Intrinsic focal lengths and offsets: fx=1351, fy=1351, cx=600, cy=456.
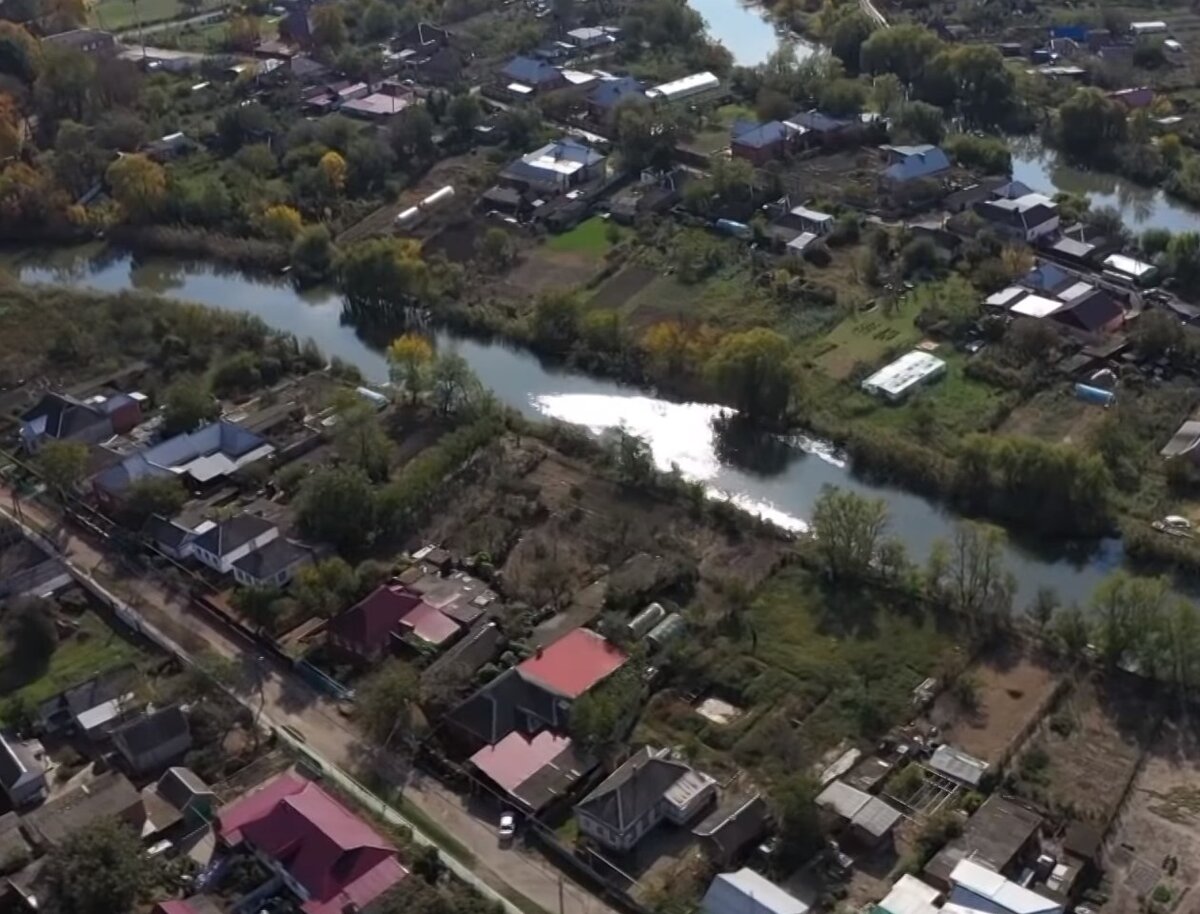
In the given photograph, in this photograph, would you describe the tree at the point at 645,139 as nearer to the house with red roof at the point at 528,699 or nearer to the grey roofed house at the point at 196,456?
the grey roofed house at the point at 196,456

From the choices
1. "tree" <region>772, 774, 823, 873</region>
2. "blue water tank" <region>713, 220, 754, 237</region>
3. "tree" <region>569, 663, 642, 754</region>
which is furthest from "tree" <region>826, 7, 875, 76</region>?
"tree" <region>772, 774, 823, 873</region>

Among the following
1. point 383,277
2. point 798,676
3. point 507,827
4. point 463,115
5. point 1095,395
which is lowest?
point 507,827

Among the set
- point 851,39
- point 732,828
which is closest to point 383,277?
point 732,828

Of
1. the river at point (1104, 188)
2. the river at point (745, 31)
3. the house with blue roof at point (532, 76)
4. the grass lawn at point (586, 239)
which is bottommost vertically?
the grass lawn at point (586, 239)

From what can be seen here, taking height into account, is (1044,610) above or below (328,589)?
above

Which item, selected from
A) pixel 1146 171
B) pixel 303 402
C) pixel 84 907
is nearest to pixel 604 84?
pixel 1146 171

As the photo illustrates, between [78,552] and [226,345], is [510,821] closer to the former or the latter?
[78,552]

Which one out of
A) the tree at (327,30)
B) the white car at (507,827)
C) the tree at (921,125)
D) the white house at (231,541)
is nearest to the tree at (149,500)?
the white house at (231,541)

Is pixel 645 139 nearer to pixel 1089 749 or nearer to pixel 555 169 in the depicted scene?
pixel 555 169
